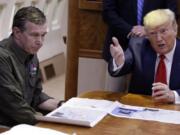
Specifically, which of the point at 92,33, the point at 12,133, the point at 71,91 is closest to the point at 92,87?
the point at 71,91

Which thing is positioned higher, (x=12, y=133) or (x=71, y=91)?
(x=12, y=133)

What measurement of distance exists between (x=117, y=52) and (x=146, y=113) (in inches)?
17.8

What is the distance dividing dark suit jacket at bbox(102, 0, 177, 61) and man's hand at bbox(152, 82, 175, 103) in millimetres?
837

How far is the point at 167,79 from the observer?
257cm

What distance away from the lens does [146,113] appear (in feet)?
7.07

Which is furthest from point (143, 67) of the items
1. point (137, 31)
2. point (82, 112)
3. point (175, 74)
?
point (82, 112)

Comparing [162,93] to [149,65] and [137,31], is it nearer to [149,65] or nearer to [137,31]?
[149,65]

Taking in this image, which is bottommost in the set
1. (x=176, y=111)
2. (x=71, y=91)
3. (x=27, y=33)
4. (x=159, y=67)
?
(x=71, y=91)

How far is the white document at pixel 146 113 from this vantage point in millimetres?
2076

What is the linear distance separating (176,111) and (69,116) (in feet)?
1.80

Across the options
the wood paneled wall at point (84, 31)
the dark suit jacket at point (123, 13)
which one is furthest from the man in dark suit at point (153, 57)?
the wood paneled wall at point (84, 31)

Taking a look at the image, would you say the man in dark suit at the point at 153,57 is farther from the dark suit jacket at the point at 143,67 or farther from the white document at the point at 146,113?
the white document at the point at 146,113

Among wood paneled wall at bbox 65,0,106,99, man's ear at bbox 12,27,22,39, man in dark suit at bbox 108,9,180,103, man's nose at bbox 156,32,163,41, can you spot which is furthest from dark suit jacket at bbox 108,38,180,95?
wood paneled wall at bbox 65,0,106,99

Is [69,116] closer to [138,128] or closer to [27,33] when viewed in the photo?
[138,128]
